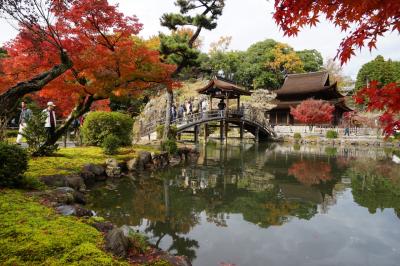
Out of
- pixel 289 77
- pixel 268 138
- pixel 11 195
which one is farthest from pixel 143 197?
pixel 289 77

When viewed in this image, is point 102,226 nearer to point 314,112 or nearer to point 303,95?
point 314,112

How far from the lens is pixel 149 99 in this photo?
36625 mm

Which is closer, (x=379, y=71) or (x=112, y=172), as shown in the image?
(x=112, y=172)

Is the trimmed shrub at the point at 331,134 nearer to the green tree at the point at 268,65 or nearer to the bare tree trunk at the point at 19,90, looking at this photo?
the green tree at the point at 268,65

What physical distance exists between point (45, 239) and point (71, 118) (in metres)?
7.42

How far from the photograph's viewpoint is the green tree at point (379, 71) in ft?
154

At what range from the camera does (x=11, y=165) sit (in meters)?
5.82

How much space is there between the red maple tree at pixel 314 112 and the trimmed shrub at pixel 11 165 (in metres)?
30.4

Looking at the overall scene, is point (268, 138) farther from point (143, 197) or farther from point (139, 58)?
Result: point (143, 197)

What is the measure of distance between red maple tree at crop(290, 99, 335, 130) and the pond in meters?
20.5

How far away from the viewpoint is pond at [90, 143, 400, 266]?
5.12m

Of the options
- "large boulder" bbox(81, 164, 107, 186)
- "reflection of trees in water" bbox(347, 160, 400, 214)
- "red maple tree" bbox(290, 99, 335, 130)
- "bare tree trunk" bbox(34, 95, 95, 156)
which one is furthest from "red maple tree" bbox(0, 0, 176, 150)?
"red maple tree" bbox(290, 99, 335, 130)

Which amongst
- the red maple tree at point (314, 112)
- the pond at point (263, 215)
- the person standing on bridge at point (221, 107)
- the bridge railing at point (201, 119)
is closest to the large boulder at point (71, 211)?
the pond at point (263, 215)

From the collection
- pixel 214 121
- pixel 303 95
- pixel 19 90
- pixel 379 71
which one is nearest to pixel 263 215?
pixel 19 90
